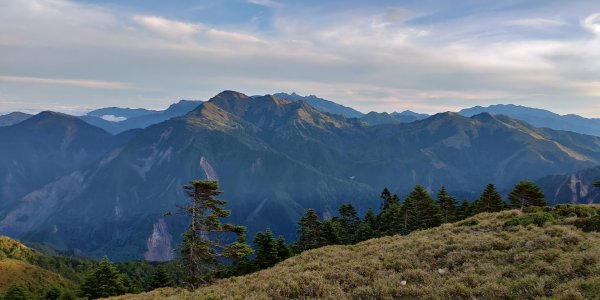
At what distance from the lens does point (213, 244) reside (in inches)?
1389

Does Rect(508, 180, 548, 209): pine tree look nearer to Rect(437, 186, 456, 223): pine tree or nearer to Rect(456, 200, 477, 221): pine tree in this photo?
Rect(437, 186, 456, 223): pine tree

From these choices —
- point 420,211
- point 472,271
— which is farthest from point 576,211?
point 420,211

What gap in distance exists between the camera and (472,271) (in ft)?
62.1

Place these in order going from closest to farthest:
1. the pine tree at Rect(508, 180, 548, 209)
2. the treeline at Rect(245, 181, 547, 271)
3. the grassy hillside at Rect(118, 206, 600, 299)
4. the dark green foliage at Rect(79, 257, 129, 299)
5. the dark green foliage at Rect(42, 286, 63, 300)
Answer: the grassy hillside at Rect(118, 206, 600, 299), the dark green foliage at Rect(79, 257, 129, 299), the pine tree at Rect(508, 180, 548, 209), the treeline at Rect(245, 181, 547, 271), the dark green foliage at Rect(42, 286, 63, 300)

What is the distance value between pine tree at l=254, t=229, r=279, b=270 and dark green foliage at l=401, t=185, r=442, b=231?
2555cm

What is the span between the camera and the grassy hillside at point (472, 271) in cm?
1598

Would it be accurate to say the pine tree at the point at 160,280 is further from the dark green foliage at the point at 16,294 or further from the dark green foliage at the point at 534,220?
the dark green foliage at the point at 534,220

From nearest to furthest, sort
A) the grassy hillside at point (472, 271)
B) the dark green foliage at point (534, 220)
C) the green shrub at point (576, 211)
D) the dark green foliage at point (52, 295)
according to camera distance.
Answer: the grassy hillside at point (472, 271)
the dark green foliage at point (534, 220)
the green shrub at point (576, 211)
the dark green foliage at point (52, 295)

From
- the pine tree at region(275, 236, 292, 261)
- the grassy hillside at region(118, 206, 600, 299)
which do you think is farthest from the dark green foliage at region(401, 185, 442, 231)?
the grassy hillside at region(118, 206, 600, 299)

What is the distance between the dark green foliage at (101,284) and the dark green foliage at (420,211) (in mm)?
51277

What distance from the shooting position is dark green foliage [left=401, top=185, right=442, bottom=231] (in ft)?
251

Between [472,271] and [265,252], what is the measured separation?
54347 mm

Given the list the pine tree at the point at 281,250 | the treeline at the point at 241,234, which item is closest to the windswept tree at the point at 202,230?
the treeline at the point at 241,234

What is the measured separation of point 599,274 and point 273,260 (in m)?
57.5
